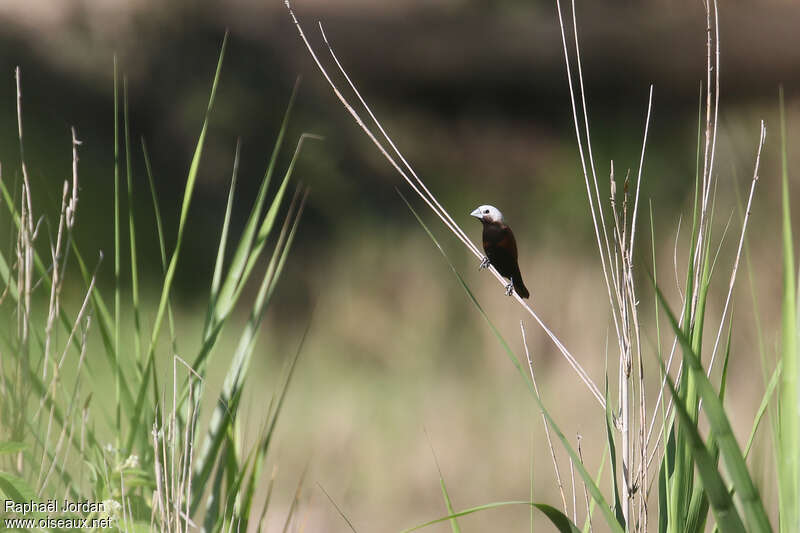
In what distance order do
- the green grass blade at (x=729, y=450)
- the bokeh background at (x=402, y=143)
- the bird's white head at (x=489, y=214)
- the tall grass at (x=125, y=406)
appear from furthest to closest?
1. the bokeh background at (x=402, y=143)
2. the bird's white head at (x=489, y=214)
3. the tall grass at (x=125, y=406)
4. the green grass blade at (x=729, y=450)

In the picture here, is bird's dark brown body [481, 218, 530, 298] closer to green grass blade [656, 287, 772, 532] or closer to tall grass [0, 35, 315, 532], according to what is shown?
tall grass [0, 35, 315, 532]

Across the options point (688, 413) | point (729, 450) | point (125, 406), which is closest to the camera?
point (729, 450)

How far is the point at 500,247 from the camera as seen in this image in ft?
2.20

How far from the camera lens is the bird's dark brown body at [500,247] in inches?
26.1

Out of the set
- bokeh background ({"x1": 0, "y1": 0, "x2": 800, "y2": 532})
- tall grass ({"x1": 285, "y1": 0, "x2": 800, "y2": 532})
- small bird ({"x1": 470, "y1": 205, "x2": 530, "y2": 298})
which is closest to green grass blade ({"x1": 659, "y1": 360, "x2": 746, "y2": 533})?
tall grass ({"x1": 285, "y1": 0, "x2": 800, "y2": 532})

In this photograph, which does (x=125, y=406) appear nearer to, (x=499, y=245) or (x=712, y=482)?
(x=499, y=245)

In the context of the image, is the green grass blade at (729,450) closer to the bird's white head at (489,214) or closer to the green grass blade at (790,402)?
the green grass blade at (790,402)

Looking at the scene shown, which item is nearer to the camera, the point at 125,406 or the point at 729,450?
the point at 729,450

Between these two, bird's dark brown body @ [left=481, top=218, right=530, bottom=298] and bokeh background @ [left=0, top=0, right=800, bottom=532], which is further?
bokeh background @ [left=0, top=0, right=800, bottom=532]

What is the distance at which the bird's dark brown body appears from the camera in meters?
0.66

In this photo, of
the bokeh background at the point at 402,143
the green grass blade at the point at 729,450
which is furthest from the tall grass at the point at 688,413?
the bokeh background at the point at 402,143

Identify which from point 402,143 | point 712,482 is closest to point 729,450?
point 712,482

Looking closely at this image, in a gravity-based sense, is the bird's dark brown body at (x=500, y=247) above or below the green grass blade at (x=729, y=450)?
above

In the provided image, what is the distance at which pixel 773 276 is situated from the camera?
1.80 m
